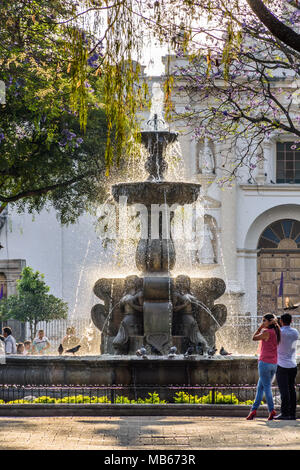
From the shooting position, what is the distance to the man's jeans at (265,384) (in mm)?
11656

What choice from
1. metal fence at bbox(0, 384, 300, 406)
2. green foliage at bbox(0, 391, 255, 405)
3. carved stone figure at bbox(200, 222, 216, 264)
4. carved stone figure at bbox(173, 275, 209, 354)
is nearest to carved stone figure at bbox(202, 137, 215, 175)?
carved stone figure at bbox(200, 222, 216, 264)

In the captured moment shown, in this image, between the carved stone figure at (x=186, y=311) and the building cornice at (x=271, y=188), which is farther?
the building cornice at (x=271, y=188)

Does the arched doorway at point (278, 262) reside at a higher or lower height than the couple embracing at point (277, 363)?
higher

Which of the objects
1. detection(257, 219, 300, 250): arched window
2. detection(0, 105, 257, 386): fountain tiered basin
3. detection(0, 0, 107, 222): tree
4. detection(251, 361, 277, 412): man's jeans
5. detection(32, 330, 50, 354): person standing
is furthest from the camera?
detection(257, 219, 300, 250): arched window

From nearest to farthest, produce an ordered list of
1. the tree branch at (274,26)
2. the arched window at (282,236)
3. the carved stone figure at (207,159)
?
the tree branch at (274,26), the carved stone figure at (207,159), the arched window at (282,236)

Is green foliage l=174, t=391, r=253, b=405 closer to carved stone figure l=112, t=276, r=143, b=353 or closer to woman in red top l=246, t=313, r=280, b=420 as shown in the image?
woman in red top l=246, t=313, r=280, b=420

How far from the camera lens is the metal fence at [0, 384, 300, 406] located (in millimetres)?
12641

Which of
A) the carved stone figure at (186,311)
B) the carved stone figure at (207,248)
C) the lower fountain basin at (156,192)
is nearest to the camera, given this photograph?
the carved stone figure at (186,311)

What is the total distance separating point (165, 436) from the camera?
32.8 feet

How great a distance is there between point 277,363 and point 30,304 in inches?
776

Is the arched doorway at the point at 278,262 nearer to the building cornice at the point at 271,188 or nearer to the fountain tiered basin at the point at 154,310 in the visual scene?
the building cornice at the point at 271,188

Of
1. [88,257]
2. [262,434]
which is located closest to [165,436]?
[262,434]

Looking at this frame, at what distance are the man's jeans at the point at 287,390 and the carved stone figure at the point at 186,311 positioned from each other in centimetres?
428

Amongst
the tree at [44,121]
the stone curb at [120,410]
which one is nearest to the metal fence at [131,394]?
the stone curb at [120,410]
